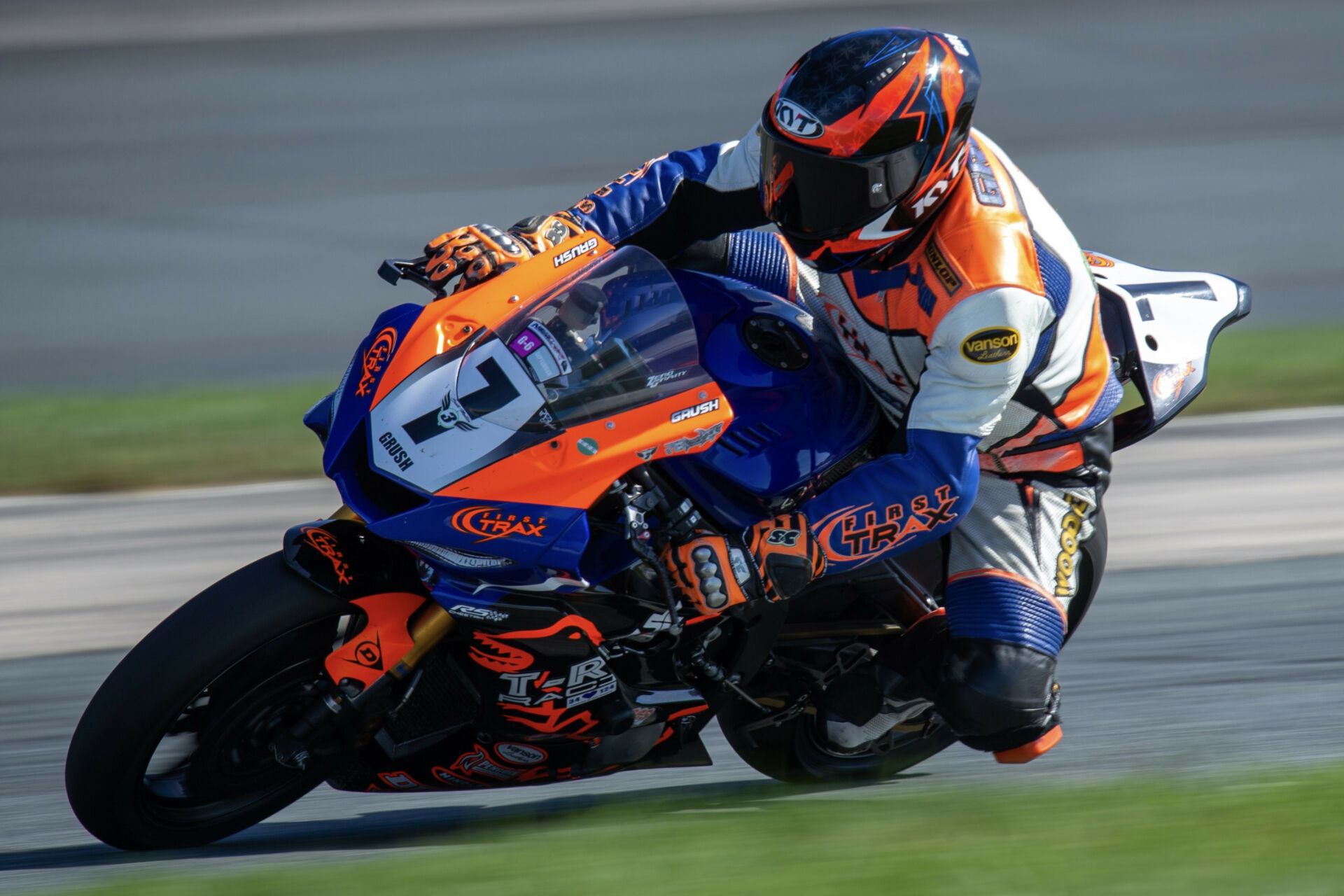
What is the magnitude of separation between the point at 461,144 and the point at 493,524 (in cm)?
965

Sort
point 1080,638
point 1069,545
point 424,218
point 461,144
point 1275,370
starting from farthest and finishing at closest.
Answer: point 461,144
point 424,218
point 1275,370
point 1080,638
point 1069,545

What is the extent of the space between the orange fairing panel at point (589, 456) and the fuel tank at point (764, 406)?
0.17 m

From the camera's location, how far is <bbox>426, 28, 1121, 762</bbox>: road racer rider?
116 inches

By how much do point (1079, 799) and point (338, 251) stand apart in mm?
7804

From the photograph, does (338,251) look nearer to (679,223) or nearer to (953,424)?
(679,223)

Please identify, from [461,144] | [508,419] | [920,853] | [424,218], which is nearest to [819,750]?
[920,853]

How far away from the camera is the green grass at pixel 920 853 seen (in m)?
2.49

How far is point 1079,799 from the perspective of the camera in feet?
9.55

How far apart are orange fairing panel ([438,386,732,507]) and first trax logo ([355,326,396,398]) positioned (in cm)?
28

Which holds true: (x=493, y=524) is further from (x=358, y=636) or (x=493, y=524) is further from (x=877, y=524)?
(x=877, y=524)

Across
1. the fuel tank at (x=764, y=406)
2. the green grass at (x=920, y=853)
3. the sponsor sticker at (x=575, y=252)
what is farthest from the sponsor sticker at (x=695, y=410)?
the green grass at (x=920, y=853)

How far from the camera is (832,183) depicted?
2967 mm

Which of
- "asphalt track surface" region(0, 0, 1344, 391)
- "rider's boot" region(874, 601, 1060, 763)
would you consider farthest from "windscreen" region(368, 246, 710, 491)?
"asphalt track surface" region(0, 0, 1344, 391)

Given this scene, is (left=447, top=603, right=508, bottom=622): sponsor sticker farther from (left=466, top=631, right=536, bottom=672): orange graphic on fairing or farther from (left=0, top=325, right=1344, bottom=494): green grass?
(left=0, top=325, right=1344, bottom=494): green grass
